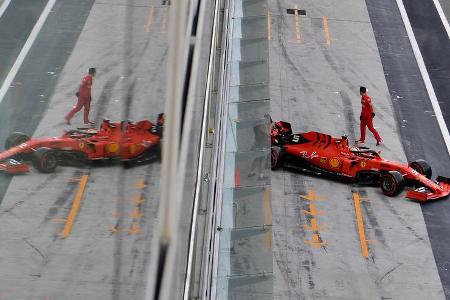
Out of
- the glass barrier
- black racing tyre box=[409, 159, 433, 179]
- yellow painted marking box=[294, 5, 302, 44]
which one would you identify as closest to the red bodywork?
the glass barrier

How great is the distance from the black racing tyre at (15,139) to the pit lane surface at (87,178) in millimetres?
13

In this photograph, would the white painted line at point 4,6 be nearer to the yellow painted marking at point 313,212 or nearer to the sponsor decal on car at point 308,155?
the yellow painted marking at point 313,212

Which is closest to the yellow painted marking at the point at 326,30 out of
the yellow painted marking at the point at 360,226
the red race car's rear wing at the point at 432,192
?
the red race car's rear wing at the point at 432,192

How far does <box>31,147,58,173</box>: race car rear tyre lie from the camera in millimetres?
1353

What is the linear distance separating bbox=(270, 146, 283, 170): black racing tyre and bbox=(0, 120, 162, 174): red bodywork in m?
13.5

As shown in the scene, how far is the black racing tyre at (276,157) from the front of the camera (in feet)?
49.9

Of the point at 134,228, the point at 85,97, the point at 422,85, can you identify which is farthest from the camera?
the point at 422,85

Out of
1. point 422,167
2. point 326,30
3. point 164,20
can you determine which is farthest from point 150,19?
point 326,30

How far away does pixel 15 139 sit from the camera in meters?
1.30

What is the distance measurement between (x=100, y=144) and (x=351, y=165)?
537 inches

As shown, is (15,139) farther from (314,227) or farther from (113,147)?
(314,227)

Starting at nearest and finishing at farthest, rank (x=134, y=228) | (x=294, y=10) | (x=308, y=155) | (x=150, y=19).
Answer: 1. (x=134, y=228)
2. (x=150, y=19)
3. (x=308, y=155)
4. (x=294, y=10)

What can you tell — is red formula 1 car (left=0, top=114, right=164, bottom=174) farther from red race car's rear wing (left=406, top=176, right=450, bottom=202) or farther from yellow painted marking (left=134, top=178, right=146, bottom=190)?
red race car's rear wing (left=406, top=176, right=450, bottom=202)

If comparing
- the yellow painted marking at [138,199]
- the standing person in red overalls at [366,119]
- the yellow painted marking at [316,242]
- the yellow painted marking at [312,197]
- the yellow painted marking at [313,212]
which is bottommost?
the yellow painted marking at [138,199]
